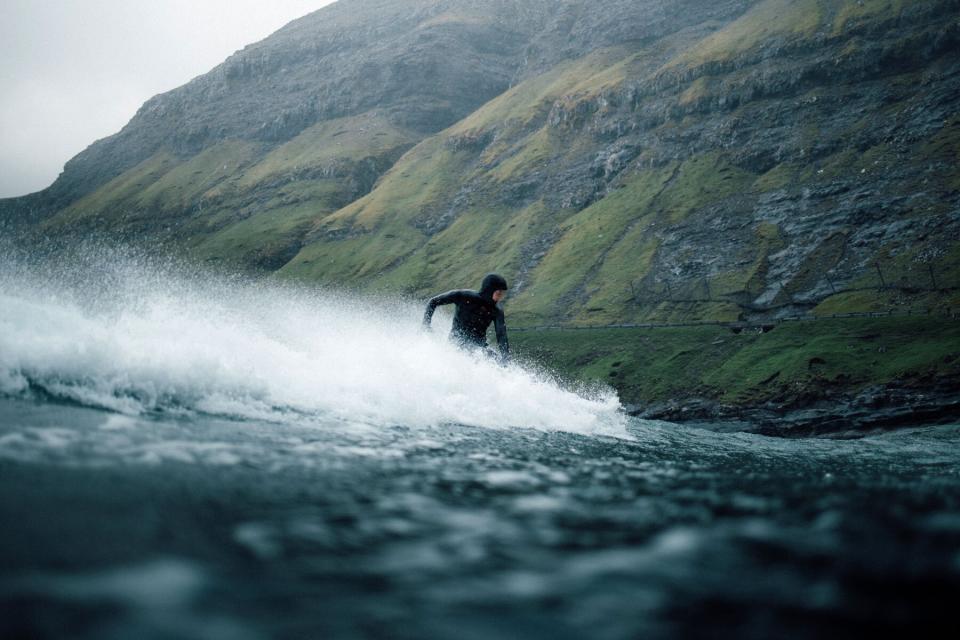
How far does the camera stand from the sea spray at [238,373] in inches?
311

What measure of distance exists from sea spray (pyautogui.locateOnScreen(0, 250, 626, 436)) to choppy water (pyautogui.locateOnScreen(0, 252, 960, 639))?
0.08 metres

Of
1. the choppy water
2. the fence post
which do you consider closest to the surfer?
the choppy water

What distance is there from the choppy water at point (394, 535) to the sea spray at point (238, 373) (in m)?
0.08

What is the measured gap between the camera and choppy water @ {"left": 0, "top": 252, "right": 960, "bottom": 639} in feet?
7.98

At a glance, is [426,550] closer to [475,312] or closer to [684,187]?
[475,312]

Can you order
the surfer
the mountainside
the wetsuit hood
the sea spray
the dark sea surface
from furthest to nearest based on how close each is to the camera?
the mountainside → the surfer → the wetsuit hood → the sea spray → the dark sea surface

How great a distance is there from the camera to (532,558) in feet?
10.6

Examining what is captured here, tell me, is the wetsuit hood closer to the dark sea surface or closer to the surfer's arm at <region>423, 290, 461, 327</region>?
the surfer's arm at <region>423, 290, 461, 327</region>

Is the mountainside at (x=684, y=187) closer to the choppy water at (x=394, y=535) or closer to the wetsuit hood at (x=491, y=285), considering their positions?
the wetsuit hood at (x=491, y=285)

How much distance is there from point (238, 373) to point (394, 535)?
→ 7105 mm

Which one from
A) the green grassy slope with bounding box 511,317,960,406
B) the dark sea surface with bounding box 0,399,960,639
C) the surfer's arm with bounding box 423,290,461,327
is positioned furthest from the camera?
the green grassy slope with bounding box 511,317,960,406

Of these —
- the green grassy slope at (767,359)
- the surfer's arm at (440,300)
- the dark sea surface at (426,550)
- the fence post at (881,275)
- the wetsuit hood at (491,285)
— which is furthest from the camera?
the fence post at (881,275)

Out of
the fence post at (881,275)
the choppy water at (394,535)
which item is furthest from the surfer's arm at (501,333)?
the fence post at (881,275)

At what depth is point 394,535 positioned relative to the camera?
11.6 feet
